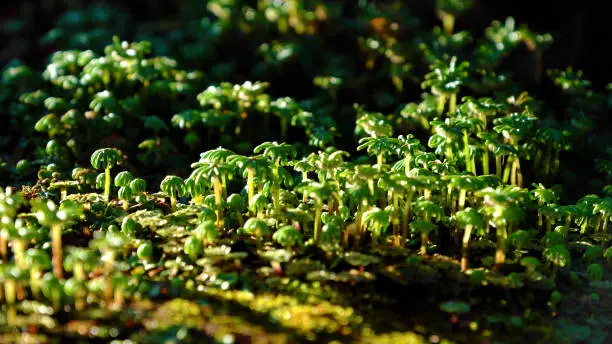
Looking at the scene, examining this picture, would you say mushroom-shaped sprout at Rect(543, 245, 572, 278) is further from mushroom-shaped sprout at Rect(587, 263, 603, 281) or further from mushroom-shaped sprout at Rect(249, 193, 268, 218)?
mushroom-shaped sprout at Rect(249, 193, 268, 218)

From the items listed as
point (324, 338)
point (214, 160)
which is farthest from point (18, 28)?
point (324, 338)

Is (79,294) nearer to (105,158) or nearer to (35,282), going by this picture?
(35,282)

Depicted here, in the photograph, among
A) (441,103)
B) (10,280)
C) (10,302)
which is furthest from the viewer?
(441,103)

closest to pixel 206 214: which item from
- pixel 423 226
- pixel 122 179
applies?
pixel 122 179

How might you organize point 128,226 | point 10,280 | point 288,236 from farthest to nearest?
point 128,226 → point 288,236 → point 10,280

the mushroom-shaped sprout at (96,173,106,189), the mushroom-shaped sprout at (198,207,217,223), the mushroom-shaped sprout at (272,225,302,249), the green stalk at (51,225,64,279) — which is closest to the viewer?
the green stalk at (51,225,64,279)

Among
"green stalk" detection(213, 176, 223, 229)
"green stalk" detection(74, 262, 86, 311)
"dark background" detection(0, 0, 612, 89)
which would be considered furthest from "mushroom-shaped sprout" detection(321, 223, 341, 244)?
"dark background" detection(0, 0, 612, 89)

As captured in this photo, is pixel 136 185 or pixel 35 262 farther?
pixel 136 185

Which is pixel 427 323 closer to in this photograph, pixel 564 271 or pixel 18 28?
pixel 564 271

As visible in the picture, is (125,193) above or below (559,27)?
→ below
